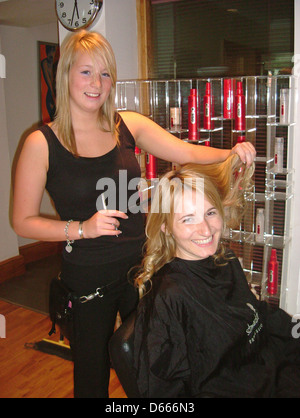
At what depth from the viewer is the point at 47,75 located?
3.62m

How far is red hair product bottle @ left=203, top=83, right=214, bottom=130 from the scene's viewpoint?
2.22m

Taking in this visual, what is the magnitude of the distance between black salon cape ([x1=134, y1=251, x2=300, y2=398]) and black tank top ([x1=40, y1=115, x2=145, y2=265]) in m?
0.18

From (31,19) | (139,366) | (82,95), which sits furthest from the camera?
(31,19)

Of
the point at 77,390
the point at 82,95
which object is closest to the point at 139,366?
the point at 77,390

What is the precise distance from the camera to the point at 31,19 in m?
3.15

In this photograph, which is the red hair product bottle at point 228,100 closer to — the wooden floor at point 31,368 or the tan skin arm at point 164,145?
the tan skin arm at point 164,145

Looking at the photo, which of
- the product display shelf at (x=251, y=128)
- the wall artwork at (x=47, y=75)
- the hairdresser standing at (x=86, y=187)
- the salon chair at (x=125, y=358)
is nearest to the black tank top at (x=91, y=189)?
the hairdresser standing at (x=86, y=187)

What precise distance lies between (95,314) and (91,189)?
390mm

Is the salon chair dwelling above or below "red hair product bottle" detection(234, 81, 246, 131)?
below

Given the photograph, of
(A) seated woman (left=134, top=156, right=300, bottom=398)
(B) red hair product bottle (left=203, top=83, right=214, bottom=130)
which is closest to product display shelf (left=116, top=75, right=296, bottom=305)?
(B) red hair product bottle (left=203, top=83, right=214, bottom=130)

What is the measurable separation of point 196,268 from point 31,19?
267 centimetres

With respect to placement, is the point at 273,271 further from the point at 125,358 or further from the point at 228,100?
the point at 125,358

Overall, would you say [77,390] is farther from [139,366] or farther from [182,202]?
[182,202]

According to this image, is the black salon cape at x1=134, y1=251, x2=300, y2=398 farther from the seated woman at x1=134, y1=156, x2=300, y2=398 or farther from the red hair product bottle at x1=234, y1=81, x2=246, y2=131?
the red hair product bottle at x1=234, y1=81, x2=246, y2=131
